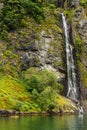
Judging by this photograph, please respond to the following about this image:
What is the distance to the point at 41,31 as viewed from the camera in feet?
522

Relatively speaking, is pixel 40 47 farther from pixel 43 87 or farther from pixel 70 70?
pixel 43 87

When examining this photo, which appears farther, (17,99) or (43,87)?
(43,87)

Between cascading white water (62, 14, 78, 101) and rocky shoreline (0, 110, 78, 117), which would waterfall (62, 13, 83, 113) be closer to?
cascading white water (62, 14, 78, 101)

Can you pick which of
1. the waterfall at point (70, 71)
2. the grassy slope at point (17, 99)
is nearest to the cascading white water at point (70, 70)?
the waterfall at point (70, 71)

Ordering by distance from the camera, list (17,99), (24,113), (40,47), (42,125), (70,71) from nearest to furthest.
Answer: (42,125) → (24,113) → (17,99) → (70,71) → (40,47)

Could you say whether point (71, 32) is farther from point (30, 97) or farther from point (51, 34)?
point (30, 97)

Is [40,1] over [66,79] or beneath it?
over

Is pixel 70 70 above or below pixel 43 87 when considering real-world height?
above

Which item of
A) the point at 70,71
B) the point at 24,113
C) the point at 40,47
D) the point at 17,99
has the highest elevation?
the point at 40,47

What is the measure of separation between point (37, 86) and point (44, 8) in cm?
4298

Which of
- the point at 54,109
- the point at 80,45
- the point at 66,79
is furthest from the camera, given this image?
the point at 80,45

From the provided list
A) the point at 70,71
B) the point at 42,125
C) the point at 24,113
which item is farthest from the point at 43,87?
the point at 42,125

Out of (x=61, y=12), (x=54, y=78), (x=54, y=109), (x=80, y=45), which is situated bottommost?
(x=54, y=109)

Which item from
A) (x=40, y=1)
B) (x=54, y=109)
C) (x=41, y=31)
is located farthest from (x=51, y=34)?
(x=54, y=109)
